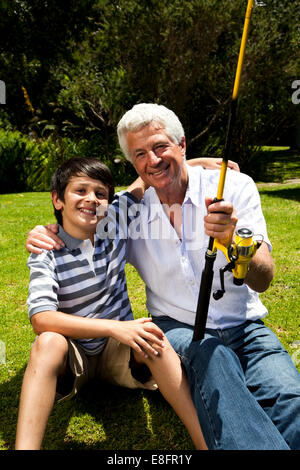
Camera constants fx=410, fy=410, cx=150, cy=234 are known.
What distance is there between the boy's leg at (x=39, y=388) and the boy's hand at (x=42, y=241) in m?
0.47

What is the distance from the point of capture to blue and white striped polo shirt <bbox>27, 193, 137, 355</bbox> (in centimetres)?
219

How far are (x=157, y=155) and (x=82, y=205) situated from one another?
1.72 feet

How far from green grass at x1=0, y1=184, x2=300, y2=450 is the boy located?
16 cm

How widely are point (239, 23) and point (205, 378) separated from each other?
11657 mm

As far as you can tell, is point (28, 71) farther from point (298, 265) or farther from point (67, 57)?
point (298, 265)

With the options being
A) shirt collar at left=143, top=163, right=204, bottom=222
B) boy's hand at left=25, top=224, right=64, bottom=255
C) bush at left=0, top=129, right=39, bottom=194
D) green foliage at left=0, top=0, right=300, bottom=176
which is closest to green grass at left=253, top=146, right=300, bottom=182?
green foliage at left=0, top=0, right=300, bottom=176

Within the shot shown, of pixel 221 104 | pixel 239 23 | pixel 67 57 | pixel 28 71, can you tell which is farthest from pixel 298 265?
pixel 28 71

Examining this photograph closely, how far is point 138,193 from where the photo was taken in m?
2.73

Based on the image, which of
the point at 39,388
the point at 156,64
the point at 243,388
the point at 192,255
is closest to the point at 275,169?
the point at 156,64

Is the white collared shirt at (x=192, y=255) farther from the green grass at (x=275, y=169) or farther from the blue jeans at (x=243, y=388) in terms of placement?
the green grass at (x=275, y=169)

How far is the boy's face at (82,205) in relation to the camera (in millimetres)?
2400

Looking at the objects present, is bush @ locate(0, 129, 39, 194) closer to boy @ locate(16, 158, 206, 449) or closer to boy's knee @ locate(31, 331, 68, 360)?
boy @ locate(16, 158, 206, 449)
